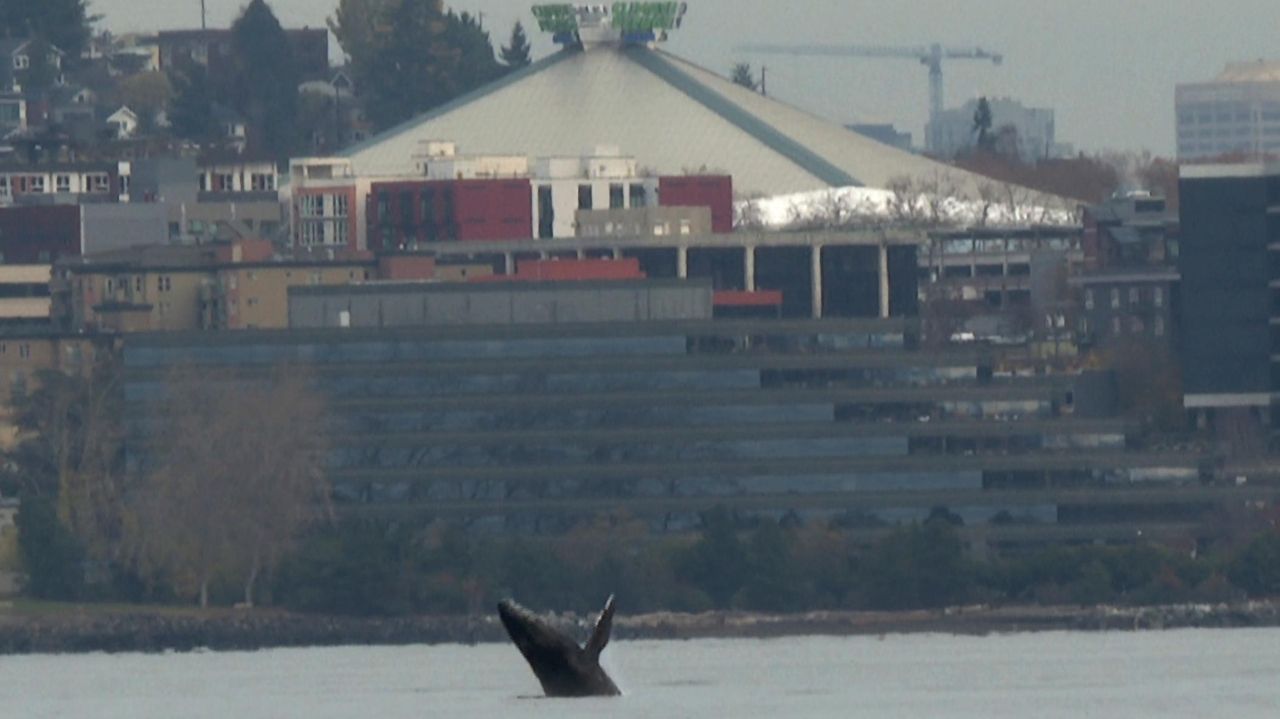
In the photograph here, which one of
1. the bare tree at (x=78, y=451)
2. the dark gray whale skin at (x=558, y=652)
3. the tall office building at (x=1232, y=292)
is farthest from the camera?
the tall office building at (x=1232, y=292)

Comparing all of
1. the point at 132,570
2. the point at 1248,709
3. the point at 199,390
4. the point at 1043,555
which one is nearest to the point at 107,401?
the point at 199,390

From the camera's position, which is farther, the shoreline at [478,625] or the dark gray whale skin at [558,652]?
the shoreline at [478,625]

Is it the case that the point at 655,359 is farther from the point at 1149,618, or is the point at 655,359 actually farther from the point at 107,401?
the point at 1149,618

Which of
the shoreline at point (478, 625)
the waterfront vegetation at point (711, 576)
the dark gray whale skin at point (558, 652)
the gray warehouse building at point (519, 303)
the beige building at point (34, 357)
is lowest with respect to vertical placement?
the shoreline at point (478, 625)

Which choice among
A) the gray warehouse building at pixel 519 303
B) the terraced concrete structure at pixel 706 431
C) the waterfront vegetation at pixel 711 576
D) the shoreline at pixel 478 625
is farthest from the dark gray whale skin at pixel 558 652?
the gray warehouse building at pixel 519 303

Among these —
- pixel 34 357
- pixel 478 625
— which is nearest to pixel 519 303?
pixel 34 357

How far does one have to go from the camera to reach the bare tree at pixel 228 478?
5994 inches

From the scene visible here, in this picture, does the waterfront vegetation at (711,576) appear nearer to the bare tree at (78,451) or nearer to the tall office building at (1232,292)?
the bare tree at (78,451)

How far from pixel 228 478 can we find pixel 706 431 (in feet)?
50.4

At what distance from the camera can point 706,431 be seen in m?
164

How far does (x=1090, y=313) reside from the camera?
19938 centimetres

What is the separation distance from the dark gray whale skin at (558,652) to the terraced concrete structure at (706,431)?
2934 inches

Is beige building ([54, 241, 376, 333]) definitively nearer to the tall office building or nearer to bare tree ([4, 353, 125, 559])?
bare tree ([4, 353, 125, 559])

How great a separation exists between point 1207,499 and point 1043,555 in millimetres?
11413
